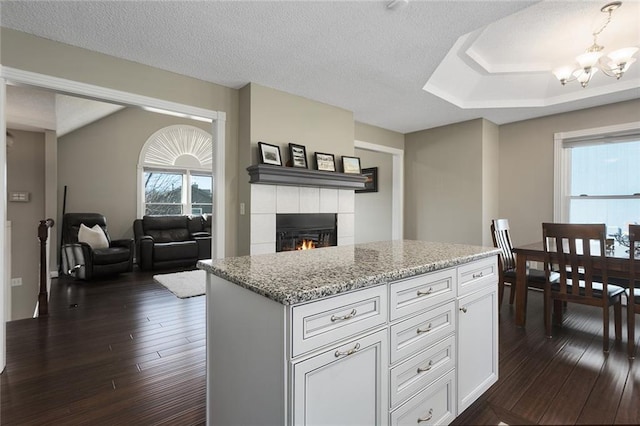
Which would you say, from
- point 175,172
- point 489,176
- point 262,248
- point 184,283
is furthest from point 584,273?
point 175,172

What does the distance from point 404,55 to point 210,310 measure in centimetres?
253

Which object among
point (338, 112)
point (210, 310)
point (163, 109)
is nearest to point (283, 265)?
point (210, 310)

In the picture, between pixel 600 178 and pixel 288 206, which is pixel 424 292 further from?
pixel 600 178

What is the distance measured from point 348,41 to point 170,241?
17.1ft

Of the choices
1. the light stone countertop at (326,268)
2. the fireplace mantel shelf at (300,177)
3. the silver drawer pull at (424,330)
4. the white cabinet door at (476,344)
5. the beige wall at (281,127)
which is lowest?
the white cabinet door at (476,344)

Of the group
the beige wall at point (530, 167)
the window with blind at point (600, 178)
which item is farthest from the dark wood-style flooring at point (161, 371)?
the beige wall at point (530, 167)

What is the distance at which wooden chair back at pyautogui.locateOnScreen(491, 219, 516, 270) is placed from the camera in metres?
3.29

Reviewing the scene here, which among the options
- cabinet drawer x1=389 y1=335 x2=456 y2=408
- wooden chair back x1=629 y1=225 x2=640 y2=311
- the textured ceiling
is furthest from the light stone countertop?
the textured ceiling

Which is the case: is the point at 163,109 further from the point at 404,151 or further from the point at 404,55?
the point at 404,151

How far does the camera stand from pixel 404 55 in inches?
105

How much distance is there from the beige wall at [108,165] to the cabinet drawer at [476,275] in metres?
6.69

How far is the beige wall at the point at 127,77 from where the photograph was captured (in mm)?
2322

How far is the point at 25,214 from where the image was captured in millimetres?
4848

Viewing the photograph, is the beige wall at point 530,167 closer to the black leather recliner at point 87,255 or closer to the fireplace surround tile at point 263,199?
the fireplace surround tile at point 263,199
